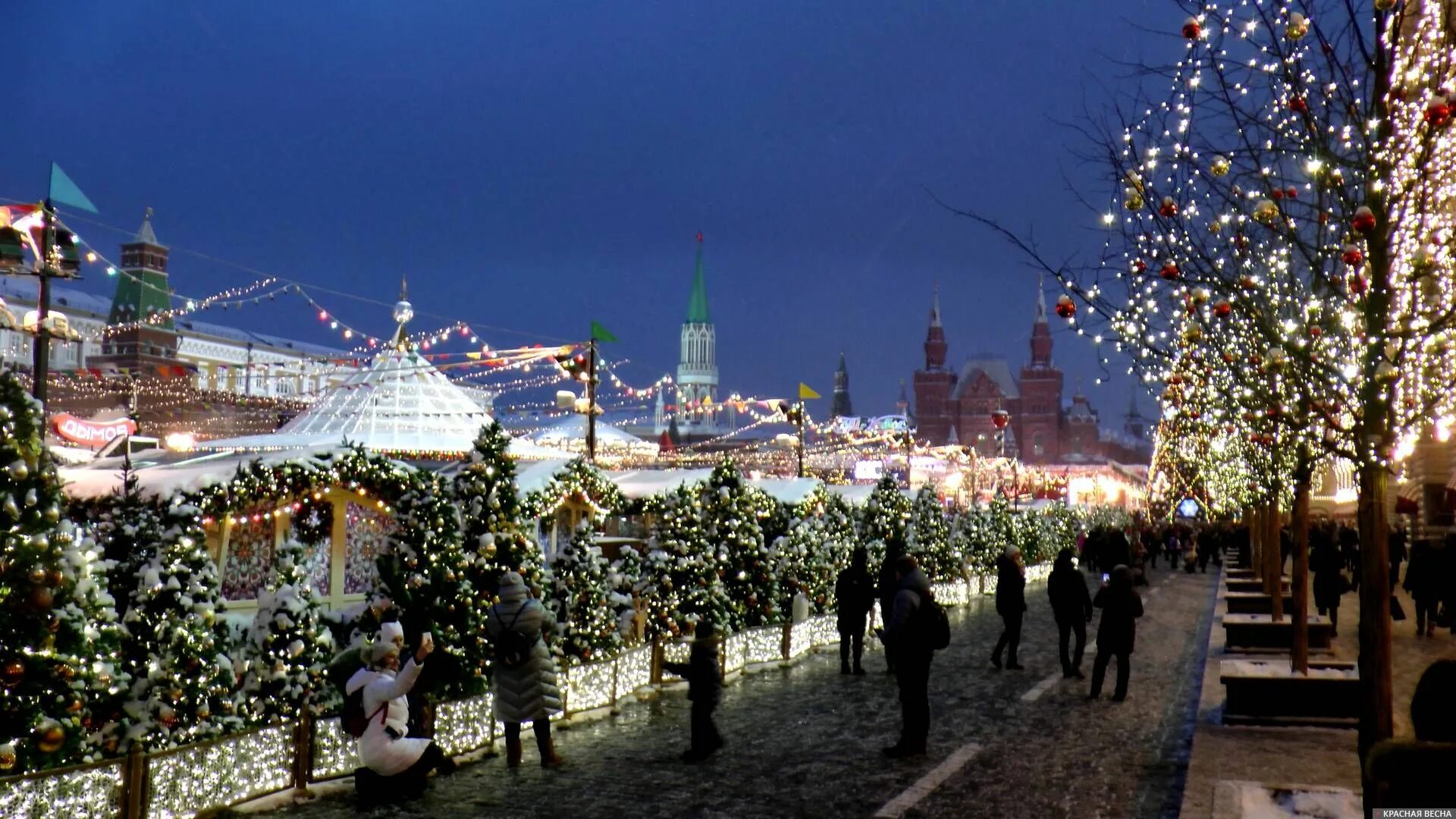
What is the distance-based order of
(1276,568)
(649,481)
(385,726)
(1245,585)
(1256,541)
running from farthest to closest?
(1256,541) → (649,481) → (1245,585) → (1276,568) → (385,726)

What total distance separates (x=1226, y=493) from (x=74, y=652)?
3507 cm

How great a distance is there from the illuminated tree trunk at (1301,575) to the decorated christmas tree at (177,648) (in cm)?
925

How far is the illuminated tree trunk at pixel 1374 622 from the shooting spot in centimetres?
681

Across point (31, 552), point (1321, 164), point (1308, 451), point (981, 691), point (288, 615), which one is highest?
point (1321, 164)

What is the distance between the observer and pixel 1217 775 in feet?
27.6

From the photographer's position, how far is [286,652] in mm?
9992

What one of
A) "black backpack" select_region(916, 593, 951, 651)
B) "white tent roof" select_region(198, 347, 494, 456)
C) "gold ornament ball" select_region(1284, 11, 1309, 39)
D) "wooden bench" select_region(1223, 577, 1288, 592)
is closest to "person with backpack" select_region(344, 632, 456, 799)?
"black backpack" select_region(916, 593, 951, 651)

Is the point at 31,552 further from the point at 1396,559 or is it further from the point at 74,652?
the point at 1396,559

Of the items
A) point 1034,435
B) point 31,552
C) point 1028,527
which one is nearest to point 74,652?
point 31,552

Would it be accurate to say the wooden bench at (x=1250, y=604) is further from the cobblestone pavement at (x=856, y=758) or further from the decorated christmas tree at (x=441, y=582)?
the decorated christmas tree at (x=441, y=582)

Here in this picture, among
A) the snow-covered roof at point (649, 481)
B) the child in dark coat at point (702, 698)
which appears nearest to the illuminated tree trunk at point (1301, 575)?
the child in dark coat at point (702, 698)

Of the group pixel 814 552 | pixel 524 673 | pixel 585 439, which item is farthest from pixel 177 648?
pixel 585 439

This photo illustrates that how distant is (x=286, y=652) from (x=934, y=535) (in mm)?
21450

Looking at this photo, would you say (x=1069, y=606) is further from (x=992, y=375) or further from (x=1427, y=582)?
(x=992, y=375)
